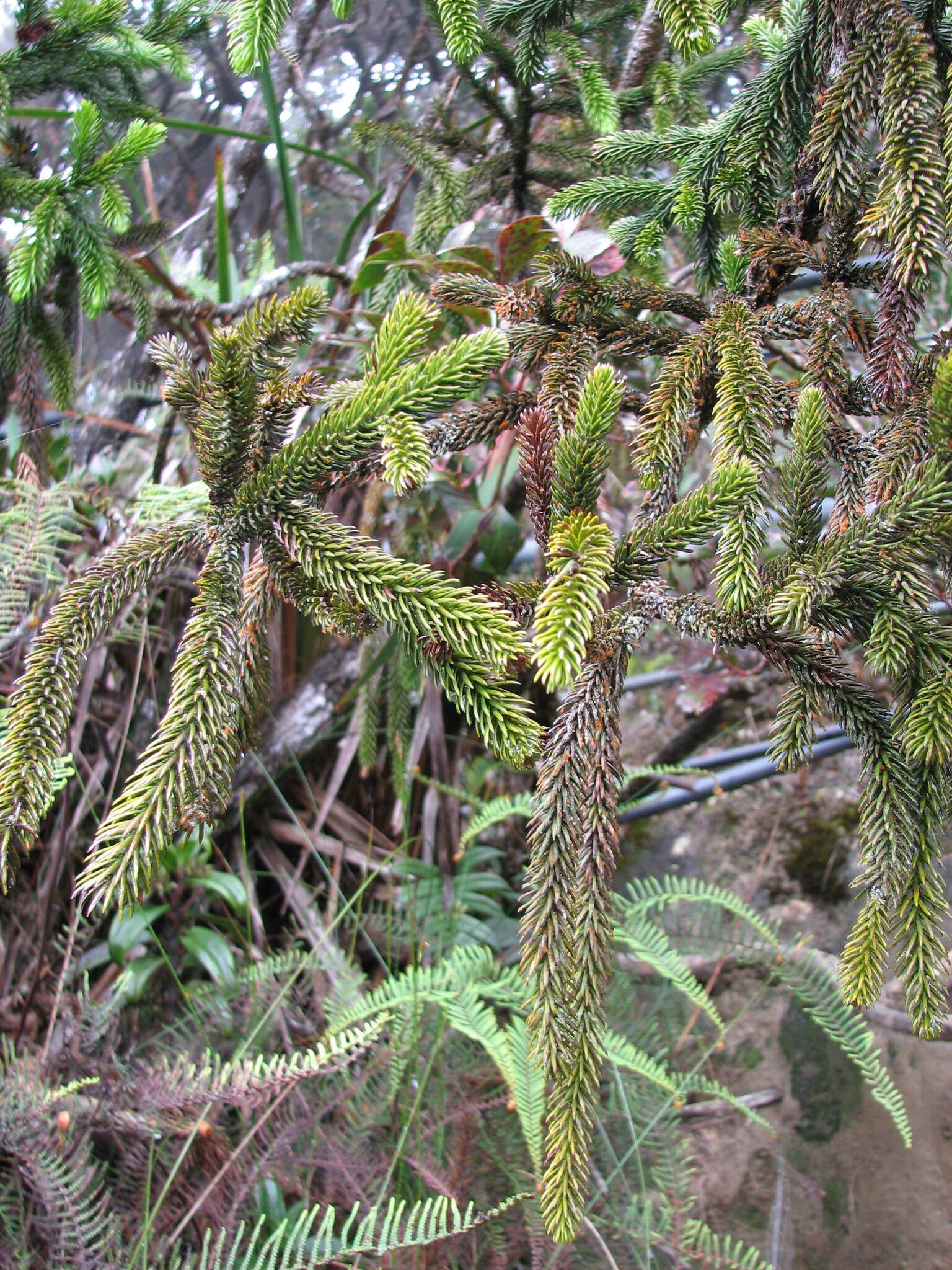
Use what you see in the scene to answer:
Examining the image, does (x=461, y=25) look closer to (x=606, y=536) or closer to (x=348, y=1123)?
(x=606, y=536)

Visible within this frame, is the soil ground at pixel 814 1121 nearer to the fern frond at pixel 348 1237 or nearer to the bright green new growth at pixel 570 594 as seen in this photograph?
the fern frond at pixel 348 1237

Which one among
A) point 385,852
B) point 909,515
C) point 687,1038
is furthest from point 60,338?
point 687,1038

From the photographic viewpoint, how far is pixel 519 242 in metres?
1.28

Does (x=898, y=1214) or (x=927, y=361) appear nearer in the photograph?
(x=927, y=361)

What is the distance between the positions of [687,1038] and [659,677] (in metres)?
0.87

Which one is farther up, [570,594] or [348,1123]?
[570,594]

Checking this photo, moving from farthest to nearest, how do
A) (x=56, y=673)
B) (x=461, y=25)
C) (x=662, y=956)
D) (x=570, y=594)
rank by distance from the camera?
(x=662, y=956)
(x=461, y=25)
(x=56, y=673)
(x=570, y=594)

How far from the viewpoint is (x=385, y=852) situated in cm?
204

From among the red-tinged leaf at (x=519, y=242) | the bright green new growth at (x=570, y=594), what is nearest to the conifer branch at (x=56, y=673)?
the bright green new growth at (x=570, y=594)

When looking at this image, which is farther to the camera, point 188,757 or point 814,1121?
point 814,1121

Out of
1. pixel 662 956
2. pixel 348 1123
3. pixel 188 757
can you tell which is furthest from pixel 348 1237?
pixel 188 757

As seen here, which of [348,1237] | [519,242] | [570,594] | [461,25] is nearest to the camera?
[570,594]

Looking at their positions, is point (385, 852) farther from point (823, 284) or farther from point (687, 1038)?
point (823, 284)

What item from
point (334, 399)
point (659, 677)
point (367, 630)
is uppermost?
point (334, 399)
